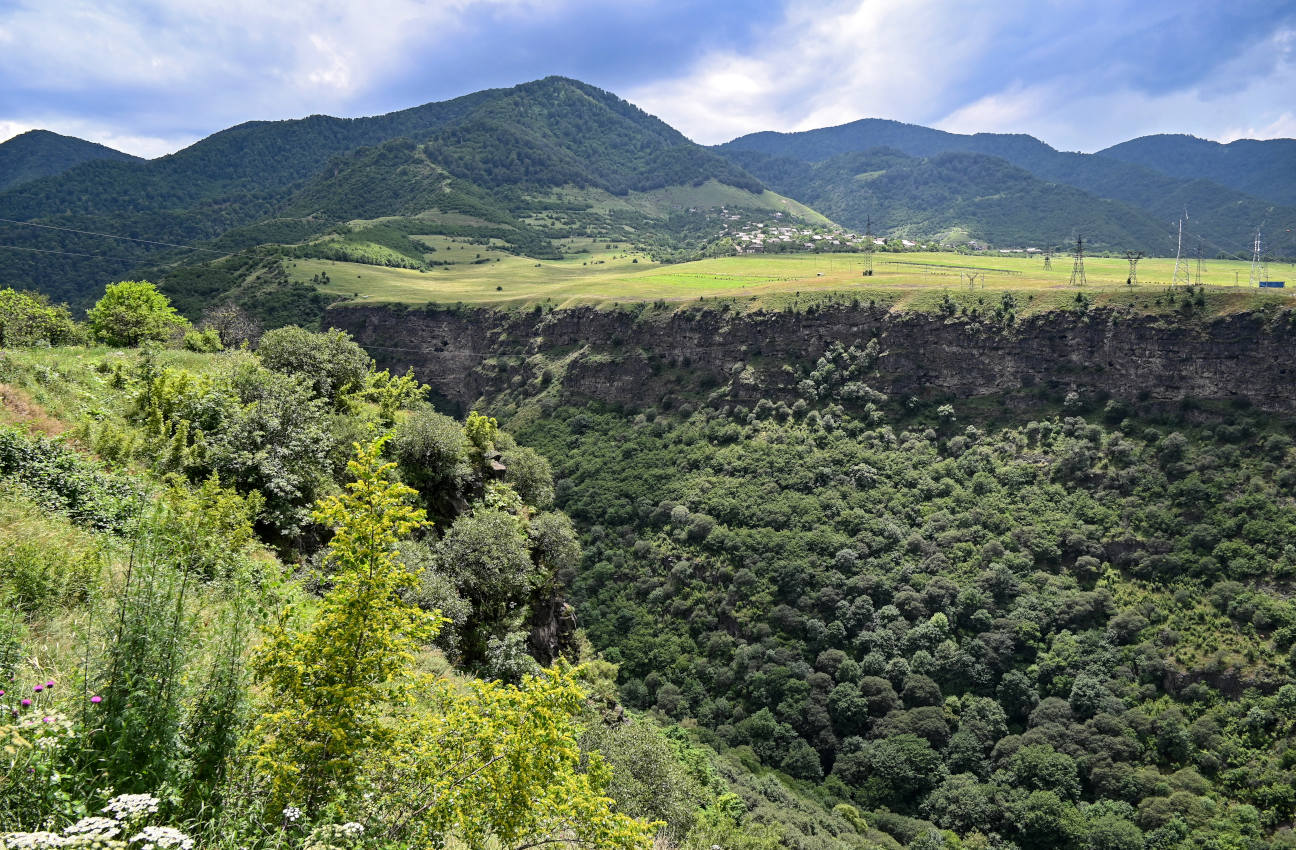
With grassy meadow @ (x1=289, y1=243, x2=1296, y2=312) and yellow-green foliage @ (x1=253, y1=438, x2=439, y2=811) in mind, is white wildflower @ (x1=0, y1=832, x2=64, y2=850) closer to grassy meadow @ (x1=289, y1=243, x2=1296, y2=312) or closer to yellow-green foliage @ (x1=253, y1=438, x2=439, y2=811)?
yellow-green foliage @ (x1=253, y1=438, x2=439, y2=811)

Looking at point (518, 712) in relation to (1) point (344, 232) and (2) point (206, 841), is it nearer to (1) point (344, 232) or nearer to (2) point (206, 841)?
(2) point (206, 841)

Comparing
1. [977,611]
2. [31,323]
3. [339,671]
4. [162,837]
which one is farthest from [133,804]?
[977,611]

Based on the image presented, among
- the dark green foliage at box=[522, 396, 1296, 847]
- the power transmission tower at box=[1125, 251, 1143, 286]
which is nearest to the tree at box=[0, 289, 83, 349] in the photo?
the dark green foliage at box=[522, 396, 1296, 847]

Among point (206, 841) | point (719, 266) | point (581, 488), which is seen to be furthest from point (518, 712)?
point (719, 266)

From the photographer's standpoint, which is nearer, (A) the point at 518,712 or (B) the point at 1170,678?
(A) the point at 518,712

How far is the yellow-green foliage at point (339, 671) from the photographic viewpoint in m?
5.87

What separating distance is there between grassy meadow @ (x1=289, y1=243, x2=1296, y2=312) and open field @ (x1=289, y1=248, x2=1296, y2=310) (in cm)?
16

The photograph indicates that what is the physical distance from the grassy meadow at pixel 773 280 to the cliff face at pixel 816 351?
318cm

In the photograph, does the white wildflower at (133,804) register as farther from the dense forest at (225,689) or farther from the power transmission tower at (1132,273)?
the power transmission tower at (1132,273)

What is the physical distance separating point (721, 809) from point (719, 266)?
106m

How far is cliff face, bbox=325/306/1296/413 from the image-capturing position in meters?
52.8

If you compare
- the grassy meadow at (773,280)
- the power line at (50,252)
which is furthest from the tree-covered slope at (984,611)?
the power line at (50,252)

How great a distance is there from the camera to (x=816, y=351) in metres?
73.1

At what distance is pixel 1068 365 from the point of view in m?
60.0
